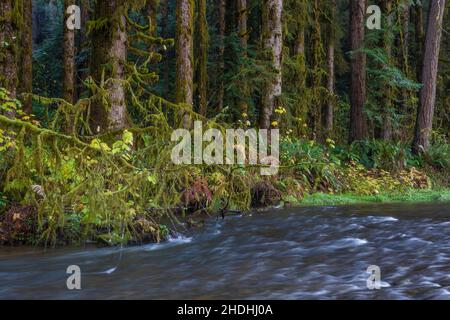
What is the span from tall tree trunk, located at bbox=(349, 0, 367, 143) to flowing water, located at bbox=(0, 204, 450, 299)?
9.32 m

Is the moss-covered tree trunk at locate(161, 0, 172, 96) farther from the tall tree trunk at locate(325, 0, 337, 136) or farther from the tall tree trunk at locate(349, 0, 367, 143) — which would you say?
the tall tree trunk at locate(349, 0, 367, 143)

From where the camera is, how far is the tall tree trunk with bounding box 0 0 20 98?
408 inches

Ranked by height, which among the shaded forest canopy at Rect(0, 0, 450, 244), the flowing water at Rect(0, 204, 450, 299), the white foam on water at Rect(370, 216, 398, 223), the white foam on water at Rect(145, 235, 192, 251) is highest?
the shaded forest canopy at Rect(0, 0, 450, 244)

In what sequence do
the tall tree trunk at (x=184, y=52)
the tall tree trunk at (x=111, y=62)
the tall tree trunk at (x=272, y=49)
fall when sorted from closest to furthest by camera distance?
the tall tree trunk at (x=111, y=62), the tall tree trunk at (x=272, y=49), the tall tree trunk at (x=184, y=52)

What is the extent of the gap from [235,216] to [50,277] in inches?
201

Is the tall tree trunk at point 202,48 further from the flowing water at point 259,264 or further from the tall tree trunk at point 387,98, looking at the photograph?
the flowing water at point 259,264

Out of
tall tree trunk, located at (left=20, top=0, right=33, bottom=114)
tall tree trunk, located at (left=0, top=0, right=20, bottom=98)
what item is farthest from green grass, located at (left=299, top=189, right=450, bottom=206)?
tall tree trunk, located at (left=20, top=0, right=33, bottom=114)

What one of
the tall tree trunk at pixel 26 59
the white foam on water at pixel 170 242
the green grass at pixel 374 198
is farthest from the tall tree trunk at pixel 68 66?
the white foam on water at pixel 170 242

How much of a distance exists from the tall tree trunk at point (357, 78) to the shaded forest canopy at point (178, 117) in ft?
0.16

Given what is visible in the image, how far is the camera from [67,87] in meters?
17.6

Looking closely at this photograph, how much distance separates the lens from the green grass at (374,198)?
13.3m

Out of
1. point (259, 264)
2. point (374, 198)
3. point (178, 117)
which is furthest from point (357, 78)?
point (259, 264)

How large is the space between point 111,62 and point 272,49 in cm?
552
